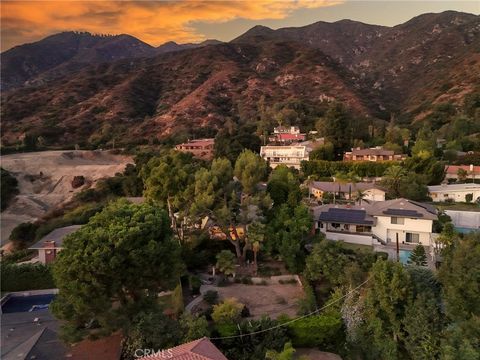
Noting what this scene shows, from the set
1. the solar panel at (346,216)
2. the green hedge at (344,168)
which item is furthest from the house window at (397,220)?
the green hedge at (344,168)

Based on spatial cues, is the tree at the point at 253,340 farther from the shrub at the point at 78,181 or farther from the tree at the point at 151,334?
the shrub at the point at 78,181

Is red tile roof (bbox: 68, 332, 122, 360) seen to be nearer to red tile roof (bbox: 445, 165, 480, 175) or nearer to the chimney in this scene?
the chimney

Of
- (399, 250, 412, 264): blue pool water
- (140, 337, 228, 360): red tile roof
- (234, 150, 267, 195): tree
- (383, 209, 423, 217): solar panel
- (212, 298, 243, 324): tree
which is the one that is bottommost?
(212, 298, 243, 324): tree

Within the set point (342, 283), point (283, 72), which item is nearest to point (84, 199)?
point (342, 283)

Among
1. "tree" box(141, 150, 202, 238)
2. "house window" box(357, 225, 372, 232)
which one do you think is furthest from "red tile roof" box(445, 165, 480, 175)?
"tree" box(141, 150, 202, 238)

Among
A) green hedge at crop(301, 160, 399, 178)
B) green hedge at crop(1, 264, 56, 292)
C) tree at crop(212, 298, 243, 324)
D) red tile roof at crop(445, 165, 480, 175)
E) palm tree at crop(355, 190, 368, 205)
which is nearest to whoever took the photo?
tree at crop(212, 298, 243, 324)

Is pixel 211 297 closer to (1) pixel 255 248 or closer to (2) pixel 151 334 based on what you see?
(1) pixel 255 248

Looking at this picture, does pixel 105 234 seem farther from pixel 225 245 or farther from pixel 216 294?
pixel 225 245
